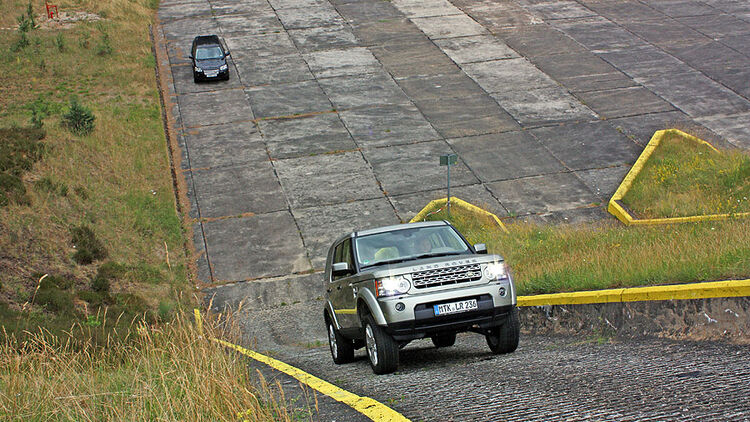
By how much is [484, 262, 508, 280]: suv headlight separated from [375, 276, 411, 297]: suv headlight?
98cm

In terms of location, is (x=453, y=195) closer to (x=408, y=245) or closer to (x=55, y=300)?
(x=55, y=300)

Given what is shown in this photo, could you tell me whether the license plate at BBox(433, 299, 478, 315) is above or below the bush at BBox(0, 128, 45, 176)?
above

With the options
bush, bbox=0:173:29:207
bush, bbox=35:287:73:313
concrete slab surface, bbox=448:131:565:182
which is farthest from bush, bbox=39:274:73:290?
concrete slab surface, bbox=448:131:565:182

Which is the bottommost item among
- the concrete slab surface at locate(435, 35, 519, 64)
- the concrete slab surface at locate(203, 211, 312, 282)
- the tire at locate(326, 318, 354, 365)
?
the concrete slab surface at locate(203, 211, 312, 282)

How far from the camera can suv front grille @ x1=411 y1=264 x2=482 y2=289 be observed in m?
9.10

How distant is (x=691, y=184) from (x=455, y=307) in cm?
1635

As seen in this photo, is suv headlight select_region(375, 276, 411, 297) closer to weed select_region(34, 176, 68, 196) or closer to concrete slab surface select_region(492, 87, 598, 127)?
weed select_region(34, 176, 68, 196)

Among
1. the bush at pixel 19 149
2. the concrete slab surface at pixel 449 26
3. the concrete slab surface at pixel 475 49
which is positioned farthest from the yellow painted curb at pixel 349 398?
the concrete slab surface at pixel 449 26

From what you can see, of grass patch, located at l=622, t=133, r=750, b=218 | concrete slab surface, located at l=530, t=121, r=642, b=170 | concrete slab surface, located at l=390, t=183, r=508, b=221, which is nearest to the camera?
grass patch, located at l=622, t=133, r=750, b=218

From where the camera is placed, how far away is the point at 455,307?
29.5ft

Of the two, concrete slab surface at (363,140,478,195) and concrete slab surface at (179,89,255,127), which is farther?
concrete slab surface at (179,89,255,127)

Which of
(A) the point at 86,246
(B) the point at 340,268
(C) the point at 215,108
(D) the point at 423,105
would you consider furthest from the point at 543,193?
(B) the point at 340,268

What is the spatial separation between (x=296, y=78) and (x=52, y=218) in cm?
1686

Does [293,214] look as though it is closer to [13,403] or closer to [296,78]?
[296,78]
